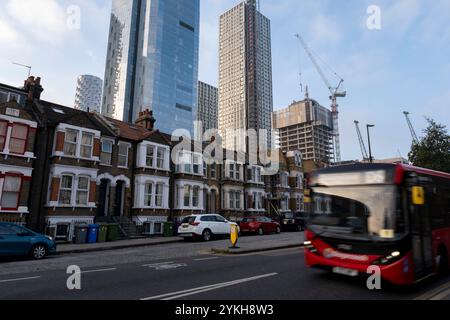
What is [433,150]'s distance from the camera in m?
33.8

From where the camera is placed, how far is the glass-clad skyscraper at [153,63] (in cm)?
10556

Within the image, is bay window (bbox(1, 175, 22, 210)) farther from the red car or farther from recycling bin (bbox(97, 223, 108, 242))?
the red car

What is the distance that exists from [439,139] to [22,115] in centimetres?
4072

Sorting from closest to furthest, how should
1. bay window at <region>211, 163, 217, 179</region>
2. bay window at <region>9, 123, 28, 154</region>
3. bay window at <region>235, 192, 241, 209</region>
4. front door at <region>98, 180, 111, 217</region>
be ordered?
1. bay window at <region>9, 123, 28, 154</region>
2. front door at <region>98, 180, 111, 217</region>
3. bay window at <region>211, 163, 217, 179</region>
4. bay window at <region>235, 192, 241, 209</region>

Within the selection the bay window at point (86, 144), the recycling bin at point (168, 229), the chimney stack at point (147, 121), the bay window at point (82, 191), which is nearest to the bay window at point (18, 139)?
the bay window at point (86, 144)

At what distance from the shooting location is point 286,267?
9.42 metres

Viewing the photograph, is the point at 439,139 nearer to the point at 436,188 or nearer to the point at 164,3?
the point at 436,188

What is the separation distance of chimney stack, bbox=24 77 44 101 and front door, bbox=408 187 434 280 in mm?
24172


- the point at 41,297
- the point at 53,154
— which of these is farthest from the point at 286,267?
the point at 53,154

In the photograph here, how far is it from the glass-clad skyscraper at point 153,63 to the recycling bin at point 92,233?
8810cm

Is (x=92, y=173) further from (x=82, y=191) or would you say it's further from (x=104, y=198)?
(x=104, y=198)

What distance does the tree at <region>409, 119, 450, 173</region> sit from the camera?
107ft

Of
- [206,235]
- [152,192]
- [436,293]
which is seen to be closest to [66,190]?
[152,192]

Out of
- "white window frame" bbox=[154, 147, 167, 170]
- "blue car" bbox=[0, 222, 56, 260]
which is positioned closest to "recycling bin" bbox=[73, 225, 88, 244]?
"blue car" bbox=[0, 222, 56, 260]
